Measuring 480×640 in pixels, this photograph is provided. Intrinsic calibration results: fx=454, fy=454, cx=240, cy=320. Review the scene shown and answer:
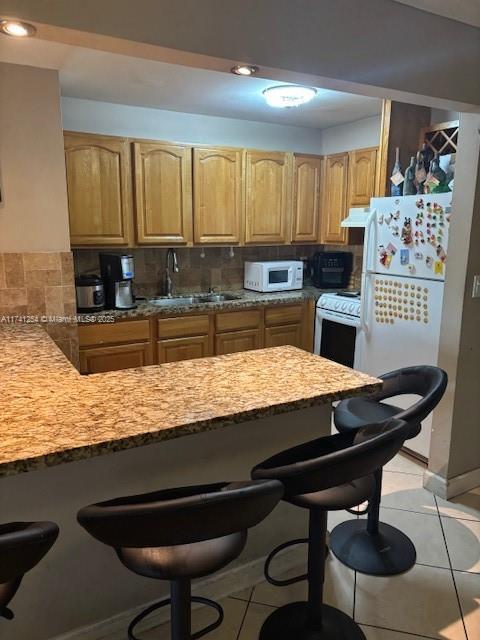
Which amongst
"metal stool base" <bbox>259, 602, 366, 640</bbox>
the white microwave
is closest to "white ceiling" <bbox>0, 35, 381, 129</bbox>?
the white microwave

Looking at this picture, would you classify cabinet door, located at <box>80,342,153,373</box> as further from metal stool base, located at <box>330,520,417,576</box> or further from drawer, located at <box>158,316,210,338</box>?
metal stool base, located at <box>330,520,417,576</box>

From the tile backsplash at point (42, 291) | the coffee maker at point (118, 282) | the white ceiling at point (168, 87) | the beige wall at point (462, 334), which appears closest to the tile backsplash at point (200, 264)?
the coffee maker at point (118, 282)

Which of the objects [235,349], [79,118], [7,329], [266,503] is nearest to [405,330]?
[235,349]

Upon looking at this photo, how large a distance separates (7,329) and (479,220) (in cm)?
260

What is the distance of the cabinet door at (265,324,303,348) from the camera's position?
13.3ft

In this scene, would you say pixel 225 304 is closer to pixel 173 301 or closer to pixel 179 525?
pixel 173 301

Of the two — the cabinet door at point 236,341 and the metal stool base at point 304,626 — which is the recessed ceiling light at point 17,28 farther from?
the cabinet door at point 236,341

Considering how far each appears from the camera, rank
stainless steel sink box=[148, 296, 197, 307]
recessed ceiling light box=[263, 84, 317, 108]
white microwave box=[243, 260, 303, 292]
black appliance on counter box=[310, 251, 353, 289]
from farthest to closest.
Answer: black appliance on counter box=[310, 251, 353, 289]
white microwave box=[243, 260, 303, 292]
stainless steel sink box=[148, 296, 197, 307]
recessed ceiling light box=[263, 84, 317, 108]

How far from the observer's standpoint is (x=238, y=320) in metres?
3.87

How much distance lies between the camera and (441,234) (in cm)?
262

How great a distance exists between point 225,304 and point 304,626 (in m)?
2.49

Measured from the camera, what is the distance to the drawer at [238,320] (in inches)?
149

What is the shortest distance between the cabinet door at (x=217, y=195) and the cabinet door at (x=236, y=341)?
82 centimetres

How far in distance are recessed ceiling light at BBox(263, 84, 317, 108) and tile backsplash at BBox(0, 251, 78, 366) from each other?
1713mm
